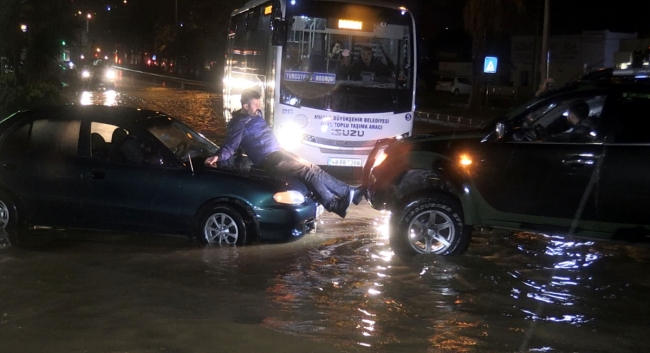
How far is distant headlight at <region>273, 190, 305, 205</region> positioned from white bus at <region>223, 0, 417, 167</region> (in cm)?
576

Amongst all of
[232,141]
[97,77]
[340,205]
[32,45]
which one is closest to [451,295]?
[340,205]

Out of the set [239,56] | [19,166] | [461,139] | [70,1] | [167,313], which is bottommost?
[167,313]

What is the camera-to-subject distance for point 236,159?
34.1 ft

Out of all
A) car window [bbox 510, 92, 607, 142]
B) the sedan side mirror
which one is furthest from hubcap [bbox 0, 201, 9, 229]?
car window [bbox 510, 92, 607, 142]

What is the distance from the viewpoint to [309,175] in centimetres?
970

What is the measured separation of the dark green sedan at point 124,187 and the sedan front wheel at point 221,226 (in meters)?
0.01

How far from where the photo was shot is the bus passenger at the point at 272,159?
9.69m

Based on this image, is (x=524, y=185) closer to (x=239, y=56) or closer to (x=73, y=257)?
(x=73, y=257)

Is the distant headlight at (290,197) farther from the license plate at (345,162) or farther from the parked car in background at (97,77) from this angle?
the parked car in background at (97,77)

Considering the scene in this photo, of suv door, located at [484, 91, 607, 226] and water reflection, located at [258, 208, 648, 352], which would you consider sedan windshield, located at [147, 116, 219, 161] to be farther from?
suv door, located at [484, 91, 607, 226]

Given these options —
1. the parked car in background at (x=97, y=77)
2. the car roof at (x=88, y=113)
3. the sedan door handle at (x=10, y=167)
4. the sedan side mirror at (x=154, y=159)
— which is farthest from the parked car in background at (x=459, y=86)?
the sedan door handle at (x=10, y=167)

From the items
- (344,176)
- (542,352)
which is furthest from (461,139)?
(344,176)

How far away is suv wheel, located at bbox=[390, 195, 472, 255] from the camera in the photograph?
862 cm

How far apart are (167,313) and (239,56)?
509 inches
